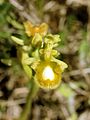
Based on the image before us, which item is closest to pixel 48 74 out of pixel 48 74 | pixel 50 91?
pixel 48 74

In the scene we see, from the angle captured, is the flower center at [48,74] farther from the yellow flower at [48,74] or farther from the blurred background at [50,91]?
the blurred background at [50,91]

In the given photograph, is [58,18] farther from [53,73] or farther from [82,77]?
[53,73]

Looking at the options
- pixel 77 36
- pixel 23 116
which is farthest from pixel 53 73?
pixel 77 36

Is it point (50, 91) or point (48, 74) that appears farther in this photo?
point (50, 91)

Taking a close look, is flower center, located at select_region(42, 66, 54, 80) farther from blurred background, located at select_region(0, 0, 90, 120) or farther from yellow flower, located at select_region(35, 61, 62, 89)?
blurred background, located at select_region(0, 0, 90, 120)

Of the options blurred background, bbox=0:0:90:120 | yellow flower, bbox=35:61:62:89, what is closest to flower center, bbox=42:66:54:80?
yellow flower, bbox=35:61:62:89

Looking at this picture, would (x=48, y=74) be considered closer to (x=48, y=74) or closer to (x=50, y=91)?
(x=48, y=74)

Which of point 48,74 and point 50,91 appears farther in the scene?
point 50,91

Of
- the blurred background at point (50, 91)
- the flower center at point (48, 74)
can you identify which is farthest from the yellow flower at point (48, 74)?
the blurred background at point (50, 91)
